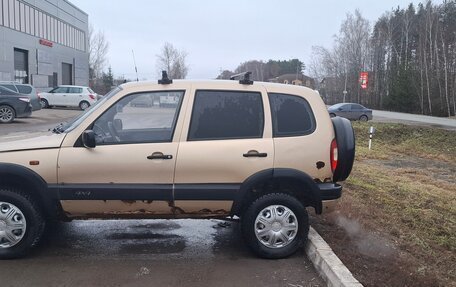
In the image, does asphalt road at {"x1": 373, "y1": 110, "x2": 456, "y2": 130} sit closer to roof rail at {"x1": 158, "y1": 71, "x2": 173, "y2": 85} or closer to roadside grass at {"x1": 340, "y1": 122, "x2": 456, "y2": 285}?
roadside grass at {"x1": 340, "y1": 122, "x2": 456, "y2": 285}

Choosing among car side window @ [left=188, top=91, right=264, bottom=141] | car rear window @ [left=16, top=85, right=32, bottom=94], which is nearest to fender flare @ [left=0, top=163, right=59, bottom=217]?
car side window @ [left=188, top=91, right=264, bottom=141]

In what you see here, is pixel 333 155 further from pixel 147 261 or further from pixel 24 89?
pixel 24 89

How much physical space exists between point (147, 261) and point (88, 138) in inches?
52.3

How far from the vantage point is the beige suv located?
4.64 meters

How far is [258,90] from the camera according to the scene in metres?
5.00

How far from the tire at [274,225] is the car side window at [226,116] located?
0.70m

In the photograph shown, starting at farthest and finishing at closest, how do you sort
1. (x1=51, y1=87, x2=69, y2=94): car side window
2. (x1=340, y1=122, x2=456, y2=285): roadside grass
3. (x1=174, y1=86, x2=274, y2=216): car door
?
→ (x1=51, y1=87, x2=69, y2=94): car side window, (x1=340, y1=122, x2=456, y2=285): roadside grass, (x1=174, y1=86, x2=274, y2=216): car door

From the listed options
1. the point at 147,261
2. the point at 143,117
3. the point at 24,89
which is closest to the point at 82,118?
the point at 143,117

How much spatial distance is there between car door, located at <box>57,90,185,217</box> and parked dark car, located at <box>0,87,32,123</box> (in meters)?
17.0

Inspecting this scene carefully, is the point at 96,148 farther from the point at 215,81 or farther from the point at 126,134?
the point at 215,81

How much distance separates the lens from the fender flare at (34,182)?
180 inches

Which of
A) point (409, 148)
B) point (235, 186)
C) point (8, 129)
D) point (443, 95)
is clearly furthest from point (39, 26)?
point (235, 186)

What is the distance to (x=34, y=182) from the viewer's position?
4.61 m

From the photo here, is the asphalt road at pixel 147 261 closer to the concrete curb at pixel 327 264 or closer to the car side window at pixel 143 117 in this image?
the concrete curb at pixel 327 264
